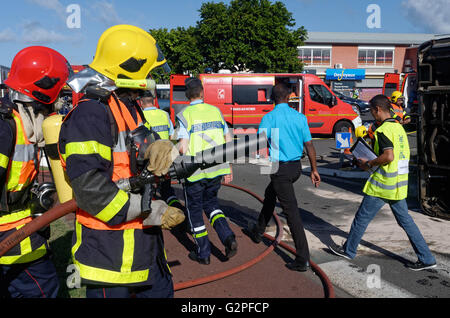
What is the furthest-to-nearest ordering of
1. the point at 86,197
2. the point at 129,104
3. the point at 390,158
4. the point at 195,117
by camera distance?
the point at 195,117, the point at 390,158, the point at 129,104, the point at 86,197

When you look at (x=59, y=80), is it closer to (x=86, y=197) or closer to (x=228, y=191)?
(x=86, y=197)

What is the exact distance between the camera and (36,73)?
264 cm

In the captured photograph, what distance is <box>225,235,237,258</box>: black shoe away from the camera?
4508 mm

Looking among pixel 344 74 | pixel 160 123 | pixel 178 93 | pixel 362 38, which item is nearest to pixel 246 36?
pixel 344 74

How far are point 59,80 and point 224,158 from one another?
151 centimetres

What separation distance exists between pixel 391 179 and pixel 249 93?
12.2m

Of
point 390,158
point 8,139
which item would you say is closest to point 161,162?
point 8,139

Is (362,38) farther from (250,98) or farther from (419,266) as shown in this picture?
(419,266)

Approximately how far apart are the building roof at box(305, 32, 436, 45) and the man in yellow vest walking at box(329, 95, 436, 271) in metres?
47.1

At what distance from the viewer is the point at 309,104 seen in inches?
630

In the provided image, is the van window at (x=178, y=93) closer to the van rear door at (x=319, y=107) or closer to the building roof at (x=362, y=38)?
the van rear door at (x=319, y=107)

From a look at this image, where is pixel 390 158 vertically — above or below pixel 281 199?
above

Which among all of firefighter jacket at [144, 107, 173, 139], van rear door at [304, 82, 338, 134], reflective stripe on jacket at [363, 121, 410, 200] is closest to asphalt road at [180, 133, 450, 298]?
reflective stripe on jacket at [363, 121, 410, 200]

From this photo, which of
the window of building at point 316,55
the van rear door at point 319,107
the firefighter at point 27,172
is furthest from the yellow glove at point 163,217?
the window of building at point 316,55
